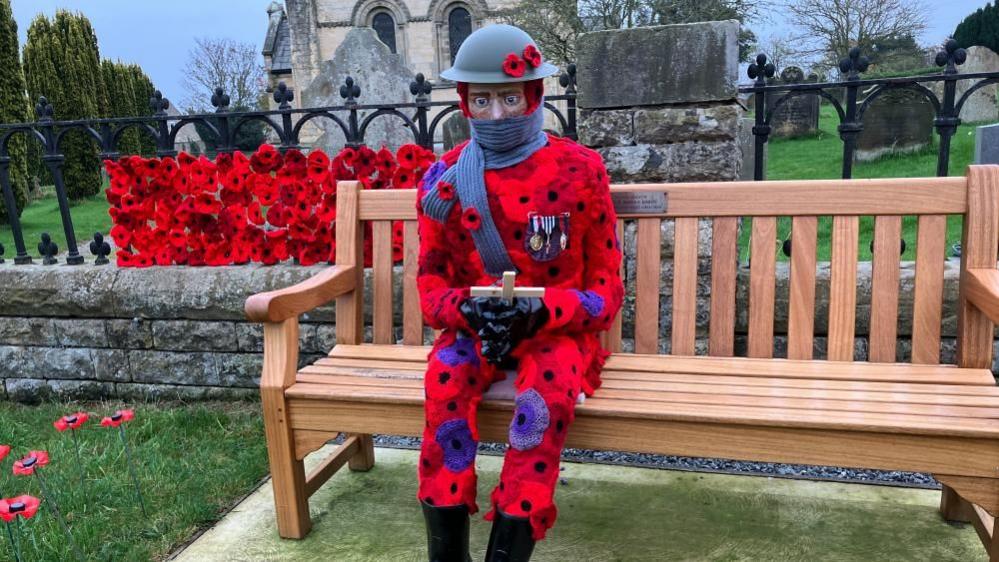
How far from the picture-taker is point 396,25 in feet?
81.6

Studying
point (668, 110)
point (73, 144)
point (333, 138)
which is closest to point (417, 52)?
point (73, 144)

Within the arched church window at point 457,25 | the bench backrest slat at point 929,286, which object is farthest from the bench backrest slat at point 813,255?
the arched church window at point 457,25

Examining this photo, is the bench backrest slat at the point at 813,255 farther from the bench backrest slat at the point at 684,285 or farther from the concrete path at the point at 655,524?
the concrete path at the point at 655,524

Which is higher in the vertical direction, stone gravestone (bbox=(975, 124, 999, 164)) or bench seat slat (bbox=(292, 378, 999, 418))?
stone gravestone (bbox=(975, 124, 999, 164))

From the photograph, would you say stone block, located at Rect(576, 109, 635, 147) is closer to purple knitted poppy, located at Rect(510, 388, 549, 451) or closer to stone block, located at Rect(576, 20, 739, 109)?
stone block, located at Rect(576, 20, 739, 109)

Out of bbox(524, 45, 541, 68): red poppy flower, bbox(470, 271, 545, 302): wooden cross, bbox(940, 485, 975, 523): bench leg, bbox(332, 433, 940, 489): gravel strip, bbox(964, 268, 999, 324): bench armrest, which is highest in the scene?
bbox(524, 45, 541, 68): red poppy flower

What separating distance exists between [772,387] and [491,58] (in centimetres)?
126

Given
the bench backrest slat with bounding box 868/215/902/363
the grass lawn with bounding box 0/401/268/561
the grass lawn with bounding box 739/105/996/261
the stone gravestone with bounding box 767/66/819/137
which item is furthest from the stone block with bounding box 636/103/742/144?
the stone gravestone with bounding box 767/66/819/137

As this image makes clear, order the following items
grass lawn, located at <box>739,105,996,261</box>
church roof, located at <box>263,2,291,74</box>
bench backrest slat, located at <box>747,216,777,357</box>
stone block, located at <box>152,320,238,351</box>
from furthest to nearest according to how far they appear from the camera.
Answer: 1. church roof, located at <box>263,2,291,74</box>
2. grass lawn, located at <box>739,105,996,261</box>
3. stone block, located at <box>152,320,238,351</box>
4. bench backrest slat, located at <box>747,216,777,357</box>

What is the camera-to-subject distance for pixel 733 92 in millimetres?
2852

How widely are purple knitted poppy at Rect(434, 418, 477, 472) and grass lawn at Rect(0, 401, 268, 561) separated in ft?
3.70

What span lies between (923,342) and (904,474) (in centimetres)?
72

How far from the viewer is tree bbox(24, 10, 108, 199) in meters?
13.5

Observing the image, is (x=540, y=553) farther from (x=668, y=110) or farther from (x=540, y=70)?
(x=668, y=110)
